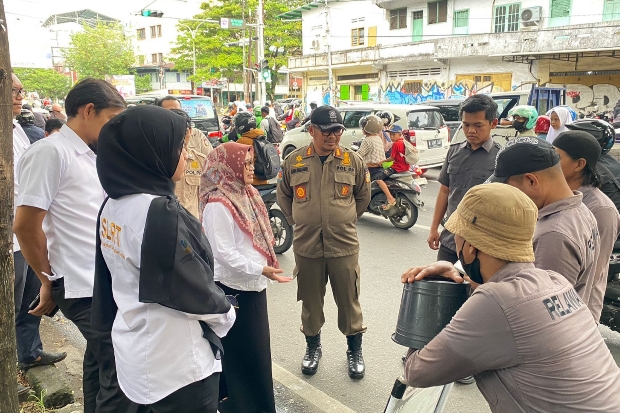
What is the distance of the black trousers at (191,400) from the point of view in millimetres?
1852

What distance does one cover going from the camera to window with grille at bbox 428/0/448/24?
1062 inches

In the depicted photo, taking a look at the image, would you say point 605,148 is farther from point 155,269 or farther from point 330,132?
point 155,269

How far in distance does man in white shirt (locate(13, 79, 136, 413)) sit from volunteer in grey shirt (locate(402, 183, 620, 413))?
5.38ft

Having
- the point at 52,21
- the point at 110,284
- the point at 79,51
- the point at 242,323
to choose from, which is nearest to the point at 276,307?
the point at 242,323

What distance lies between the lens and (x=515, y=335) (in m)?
1.38

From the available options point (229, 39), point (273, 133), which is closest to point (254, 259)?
point (273, 133)

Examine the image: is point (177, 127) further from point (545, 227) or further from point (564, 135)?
point (564, 135)

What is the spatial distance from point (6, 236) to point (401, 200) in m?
5.99

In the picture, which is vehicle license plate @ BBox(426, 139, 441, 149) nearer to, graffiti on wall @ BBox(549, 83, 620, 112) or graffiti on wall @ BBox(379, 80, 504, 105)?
graffiti on wall @ BBox(549, 83, 620, 112)

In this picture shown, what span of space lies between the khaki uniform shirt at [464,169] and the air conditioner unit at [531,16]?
22701 mm

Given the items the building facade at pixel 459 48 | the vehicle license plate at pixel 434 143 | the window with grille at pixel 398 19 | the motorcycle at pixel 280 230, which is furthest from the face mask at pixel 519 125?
the window with grille at pixel 398 19

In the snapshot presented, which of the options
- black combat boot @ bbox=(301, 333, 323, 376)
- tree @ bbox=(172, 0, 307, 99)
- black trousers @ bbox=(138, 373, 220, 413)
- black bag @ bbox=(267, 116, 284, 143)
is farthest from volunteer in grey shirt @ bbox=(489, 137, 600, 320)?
tree @ bbox=(172, 0, 307, 99)

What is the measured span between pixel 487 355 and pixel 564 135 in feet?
4.99

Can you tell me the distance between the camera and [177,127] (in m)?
1.82
